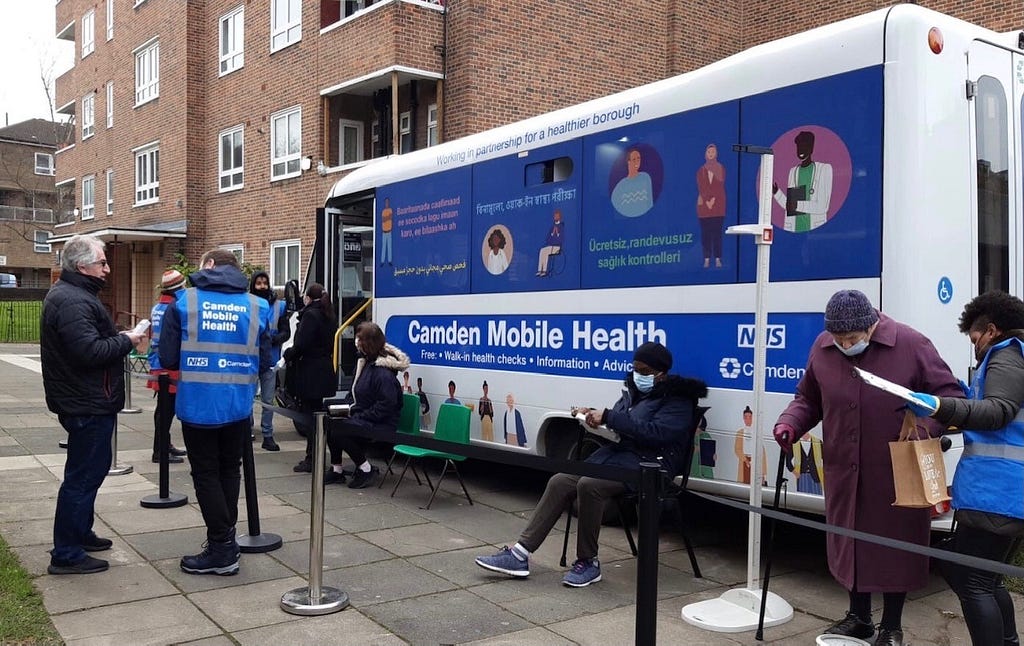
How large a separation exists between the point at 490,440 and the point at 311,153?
40.0ft

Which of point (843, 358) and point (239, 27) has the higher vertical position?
point (239, 27)

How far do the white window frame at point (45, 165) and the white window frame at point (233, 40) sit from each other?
38.1 metres

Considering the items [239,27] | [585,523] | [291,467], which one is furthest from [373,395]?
[239,27]

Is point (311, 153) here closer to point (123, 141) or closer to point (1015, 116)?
point (123, 141)

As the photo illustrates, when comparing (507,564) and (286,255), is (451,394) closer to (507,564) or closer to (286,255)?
(507,564)

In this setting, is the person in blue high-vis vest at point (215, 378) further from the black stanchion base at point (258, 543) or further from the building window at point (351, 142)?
the building window at point (351, 142)

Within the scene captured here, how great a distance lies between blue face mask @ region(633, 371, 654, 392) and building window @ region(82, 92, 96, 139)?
29.7 m

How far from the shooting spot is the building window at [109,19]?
93.4 feet

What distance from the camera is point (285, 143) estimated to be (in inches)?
763

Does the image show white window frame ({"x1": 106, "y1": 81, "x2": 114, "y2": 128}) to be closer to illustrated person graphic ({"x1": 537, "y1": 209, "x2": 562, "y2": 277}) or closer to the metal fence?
the metal fence

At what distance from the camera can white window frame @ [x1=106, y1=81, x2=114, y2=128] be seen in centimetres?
2855

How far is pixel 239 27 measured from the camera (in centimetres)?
2141

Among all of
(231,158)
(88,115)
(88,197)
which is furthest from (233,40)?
(88,197)

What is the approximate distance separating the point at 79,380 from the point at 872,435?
4.36m
